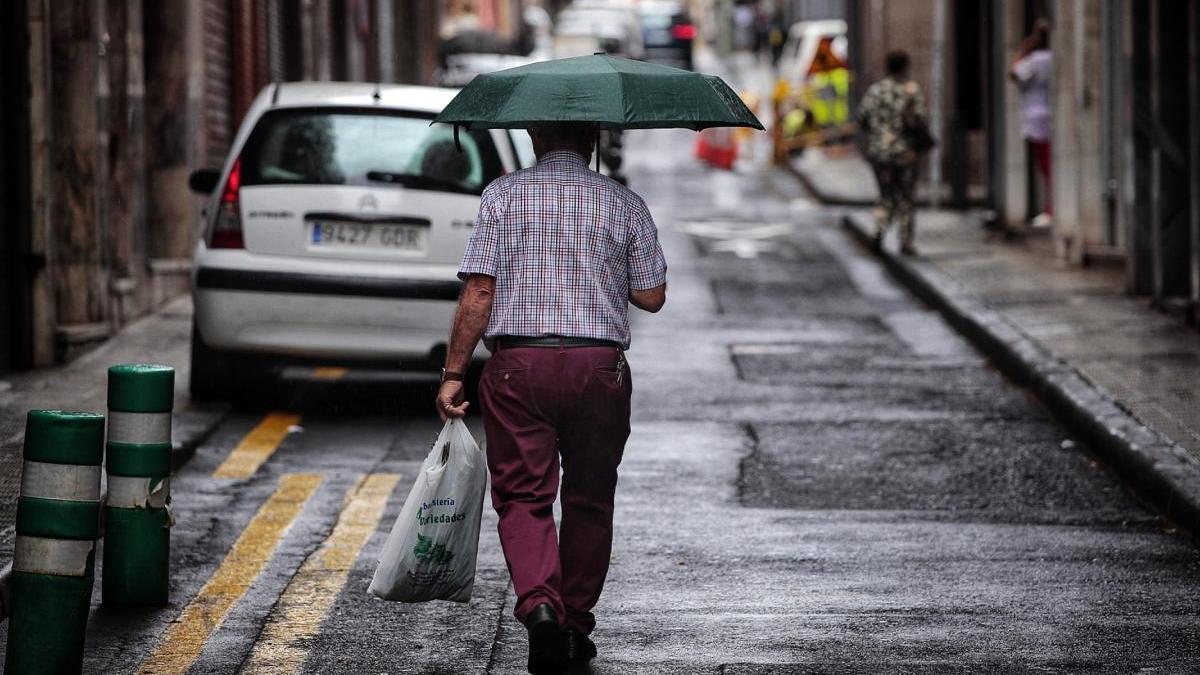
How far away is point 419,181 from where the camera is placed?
35.3 ft

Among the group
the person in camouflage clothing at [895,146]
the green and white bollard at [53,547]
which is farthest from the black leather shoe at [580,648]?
the person in camouflage clothing at [895,146]

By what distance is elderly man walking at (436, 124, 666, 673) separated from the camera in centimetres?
579

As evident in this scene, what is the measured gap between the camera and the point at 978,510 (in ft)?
28.2

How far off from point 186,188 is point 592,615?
11.6 meters

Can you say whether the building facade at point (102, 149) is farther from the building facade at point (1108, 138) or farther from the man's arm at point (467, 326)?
the man's arm at point (467, 326)

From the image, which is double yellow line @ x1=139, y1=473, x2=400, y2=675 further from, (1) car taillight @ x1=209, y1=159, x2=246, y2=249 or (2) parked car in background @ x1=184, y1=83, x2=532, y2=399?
(1) car taillight @ x1=209, y1=159, x2=246, y2=249

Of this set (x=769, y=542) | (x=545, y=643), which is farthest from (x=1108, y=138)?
(x=545, y=643)

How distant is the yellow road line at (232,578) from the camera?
6020 mm

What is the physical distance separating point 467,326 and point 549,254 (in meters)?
0.29

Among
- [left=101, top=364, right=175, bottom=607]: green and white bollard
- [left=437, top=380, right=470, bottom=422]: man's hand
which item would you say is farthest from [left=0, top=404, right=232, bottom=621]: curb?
[left=437, top=380, right=470, bottom=422]: man's hand

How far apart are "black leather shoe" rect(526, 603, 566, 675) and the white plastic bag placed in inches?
14.2

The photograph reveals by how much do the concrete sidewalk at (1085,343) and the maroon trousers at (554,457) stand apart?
2.96m

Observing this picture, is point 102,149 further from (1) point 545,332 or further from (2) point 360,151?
(1) point 545,332

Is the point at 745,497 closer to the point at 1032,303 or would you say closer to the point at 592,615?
the point at 592,615
